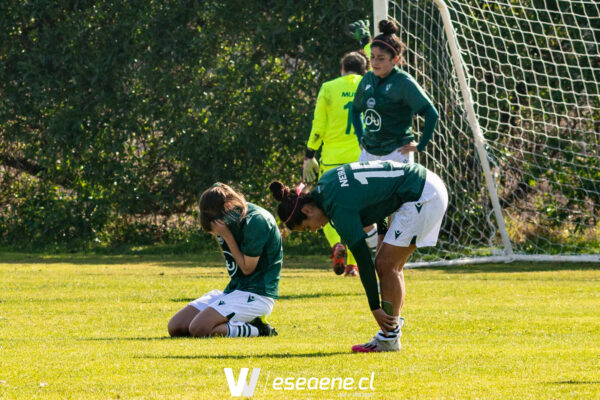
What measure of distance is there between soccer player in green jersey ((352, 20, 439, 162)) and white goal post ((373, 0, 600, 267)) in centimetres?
449

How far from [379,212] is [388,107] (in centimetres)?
243

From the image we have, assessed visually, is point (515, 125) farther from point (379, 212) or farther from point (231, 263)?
point (379, 212)

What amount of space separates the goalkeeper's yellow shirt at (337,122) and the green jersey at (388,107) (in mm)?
1942

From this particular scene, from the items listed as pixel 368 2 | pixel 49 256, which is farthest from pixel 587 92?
pixel 49 256

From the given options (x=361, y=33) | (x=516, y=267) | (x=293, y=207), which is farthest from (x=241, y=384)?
(x=516, y=267)

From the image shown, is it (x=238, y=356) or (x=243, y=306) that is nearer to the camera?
(x=238, y=356)

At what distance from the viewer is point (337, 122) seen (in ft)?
36.7

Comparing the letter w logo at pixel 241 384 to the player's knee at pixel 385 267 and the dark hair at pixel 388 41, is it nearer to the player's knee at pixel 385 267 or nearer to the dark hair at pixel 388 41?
the player's knee at pixel 385 267

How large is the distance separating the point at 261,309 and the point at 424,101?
2.29m

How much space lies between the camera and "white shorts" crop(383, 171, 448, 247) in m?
6.54

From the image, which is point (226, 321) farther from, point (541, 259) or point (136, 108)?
point (136, 108)

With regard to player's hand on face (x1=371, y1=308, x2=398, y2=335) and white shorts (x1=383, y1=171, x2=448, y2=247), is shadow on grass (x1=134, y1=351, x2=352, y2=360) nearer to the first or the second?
player's hand on face (x1=371, y1=308, x2=398, y2=335)

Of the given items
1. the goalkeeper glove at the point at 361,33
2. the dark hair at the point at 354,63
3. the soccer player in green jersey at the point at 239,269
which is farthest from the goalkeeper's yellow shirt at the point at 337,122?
the soccer player in green jersey at the point at 239,269

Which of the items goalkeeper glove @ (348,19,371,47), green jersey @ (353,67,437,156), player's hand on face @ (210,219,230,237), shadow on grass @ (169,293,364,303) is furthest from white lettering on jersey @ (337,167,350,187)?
goalkeeper glove @ (348,19,371,47)
